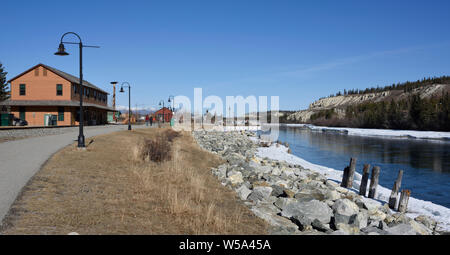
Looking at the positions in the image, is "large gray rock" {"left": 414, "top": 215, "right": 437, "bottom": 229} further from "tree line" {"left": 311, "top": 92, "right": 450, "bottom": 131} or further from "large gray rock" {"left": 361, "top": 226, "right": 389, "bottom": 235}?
"tree line" {"left": 311, "top": 92, "right": 450, "bottom": 131}

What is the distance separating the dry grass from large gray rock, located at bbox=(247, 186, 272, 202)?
2.41 ft

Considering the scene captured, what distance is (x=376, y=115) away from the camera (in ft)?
289

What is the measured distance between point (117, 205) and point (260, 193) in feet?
17.1

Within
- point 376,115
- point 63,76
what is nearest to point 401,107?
point 376,115

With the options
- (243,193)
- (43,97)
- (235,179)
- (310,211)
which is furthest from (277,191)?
(43,97)

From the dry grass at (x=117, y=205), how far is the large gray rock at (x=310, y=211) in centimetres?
131

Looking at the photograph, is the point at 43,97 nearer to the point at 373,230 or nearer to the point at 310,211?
the point at 310,211

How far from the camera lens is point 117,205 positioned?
7496mm

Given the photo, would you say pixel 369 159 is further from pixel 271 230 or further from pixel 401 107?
pixel 401 107

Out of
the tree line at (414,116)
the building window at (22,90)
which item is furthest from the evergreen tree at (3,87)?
the tree line at (414,116)

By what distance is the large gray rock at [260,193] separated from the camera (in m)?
10.6

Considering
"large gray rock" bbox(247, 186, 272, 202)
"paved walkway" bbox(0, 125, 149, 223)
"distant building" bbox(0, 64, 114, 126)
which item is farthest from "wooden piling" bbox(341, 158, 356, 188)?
"distant building" bbox(0, 64, 114, 126)

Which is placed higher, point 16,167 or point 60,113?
point 60,113

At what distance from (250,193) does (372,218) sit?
160 inches
